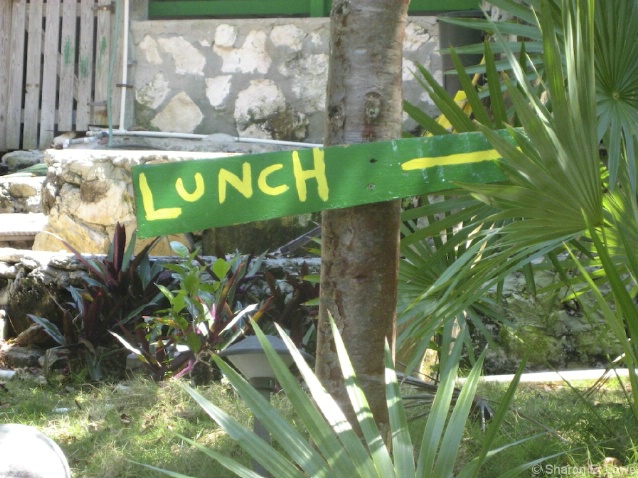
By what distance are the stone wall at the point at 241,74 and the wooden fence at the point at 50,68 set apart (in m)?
0.81

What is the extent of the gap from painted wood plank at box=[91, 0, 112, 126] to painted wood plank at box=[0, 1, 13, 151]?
1.01m

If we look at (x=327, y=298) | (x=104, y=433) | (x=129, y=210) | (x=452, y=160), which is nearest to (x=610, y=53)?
(x=452, y=160)

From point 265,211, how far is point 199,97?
6216mm

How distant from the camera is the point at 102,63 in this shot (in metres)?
8.33

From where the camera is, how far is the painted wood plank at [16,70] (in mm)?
8633

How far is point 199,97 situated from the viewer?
770cm

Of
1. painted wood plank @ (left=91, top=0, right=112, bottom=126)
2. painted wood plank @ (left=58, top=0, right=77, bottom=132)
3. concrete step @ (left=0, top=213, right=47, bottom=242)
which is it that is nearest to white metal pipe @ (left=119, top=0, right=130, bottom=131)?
painted wood plank @ (left=91, top=0, right=112, bottom=126)

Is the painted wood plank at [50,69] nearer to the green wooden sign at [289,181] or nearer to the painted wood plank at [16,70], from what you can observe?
the painted wood plank at [16,70]

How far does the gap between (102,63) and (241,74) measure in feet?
5.26

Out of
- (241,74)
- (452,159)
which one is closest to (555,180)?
(452,159)

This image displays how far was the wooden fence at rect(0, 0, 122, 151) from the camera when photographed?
331 inches

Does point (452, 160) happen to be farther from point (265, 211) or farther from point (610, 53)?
point (610, 53)

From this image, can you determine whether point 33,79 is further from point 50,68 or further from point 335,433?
point 335,433

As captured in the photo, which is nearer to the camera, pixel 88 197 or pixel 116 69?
pixel 88 197
